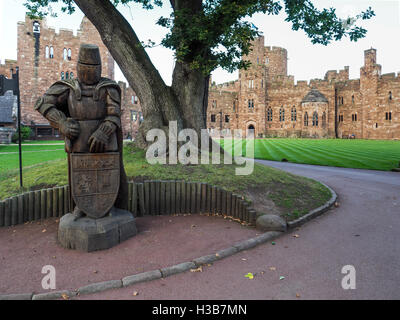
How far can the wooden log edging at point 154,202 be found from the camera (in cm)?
604

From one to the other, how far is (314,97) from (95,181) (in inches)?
2051

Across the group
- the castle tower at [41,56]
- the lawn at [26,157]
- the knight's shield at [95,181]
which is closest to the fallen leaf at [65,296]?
the knight's shield at [95,181]

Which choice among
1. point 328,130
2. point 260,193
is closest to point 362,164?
point 260,193

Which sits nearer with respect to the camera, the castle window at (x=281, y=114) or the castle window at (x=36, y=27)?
the castle window at (x=36, y=27)

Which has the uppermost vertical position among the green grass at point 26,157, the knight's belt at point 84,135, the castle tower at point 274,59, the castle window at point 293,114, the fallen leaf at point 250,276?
the castle tower at point 274,59

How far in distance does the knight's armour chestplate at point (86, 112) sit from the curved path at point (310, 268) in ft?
8.35

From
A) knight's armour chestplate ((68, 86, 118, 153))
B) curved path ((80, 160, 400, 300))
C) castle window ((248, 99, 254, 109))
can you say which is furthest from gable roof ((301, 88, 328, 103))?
knight's armour chestplate ((68, 86, 118, 153))

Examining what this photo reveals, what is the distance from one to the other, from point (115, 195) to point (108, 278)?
1.69 m

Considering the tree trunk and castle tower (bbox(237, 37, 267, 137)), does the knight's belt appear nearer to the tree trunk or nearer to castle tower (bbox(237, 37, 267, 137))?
the tree trunk

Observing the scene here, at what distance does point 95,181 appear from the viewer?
5.03 m

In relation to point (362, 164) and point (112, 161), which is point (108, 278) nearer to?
point (112, 161)

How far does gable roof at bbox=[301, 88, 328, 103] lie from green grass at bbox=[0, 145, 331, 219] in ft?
151

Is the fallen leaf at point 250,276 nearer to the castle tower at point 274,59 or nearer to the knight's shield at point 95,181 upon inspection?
the knight's shield at point 95,181

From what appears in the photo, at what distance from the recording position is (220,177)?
7.93 metres
